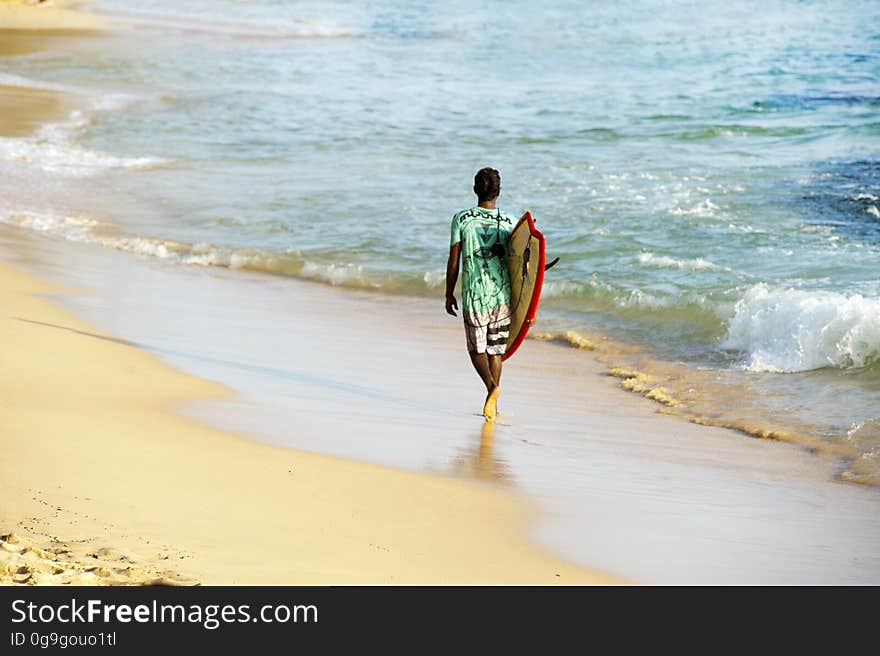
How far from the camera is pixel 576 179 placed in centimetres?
1484

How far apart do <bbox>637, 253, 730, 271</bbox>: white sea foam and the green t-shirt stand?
437cm

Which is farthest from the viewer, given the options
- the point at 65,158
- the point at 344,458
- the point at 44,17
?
the point at 44,17

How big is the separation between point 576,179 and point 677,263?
4307 millimetres

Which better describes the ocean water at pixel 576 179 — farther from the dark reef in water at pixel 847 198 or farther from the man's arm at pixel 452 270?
the man's arm at pixel 452 270

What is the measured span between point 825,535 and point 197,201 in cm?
1065

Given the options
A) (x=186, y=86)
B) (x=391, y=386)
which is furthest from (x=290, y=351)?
(x=186, y=86)

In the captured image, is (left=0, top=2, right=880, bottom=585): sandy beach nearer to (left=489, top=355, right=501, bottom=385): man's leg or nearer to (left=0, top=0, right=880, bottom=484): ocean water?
(left=489, top=355, right=501, bottom=385): man's leg

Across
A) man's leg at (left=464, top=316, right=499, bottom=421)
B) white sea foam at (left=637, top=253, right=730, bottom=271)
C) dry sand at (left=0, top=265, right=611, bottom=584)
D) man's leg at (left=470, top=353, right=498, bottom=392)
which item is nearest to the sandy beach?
dry sand at (left=0, top=265, right=611, bottom=584)

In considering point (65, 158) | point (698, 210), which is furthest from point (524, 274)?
point (65, 158)

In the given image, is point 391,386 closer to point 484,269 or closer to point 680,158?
point 484,269

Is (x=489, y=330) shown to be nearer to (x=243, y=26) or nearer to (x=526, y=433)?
(x=526, y=433)

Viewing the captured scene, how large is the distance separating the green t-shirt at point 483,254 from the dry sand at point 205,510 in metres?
1.52

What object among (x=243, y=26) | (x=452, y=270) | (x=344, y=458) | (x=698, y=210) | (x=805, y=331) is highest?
(x=243, y=26)

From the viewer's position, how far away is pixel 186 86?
2544 centimetres
